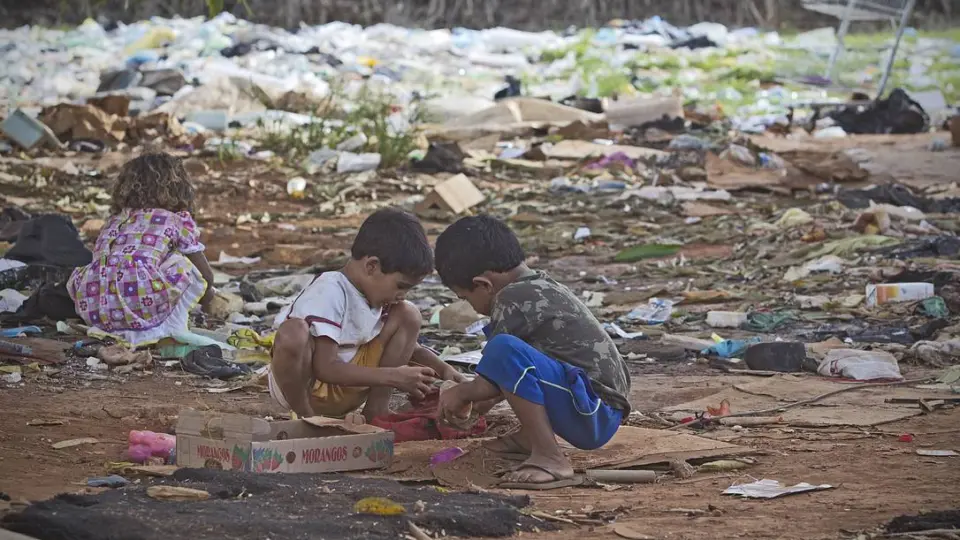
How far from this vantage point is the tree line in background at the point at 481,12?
2133 cm

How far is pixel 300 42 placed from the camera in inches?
702

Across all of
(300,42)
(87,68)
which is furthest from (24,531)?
(300,42)

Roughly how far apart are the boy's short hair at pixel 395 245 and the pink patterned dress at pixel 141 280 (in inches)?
71.8

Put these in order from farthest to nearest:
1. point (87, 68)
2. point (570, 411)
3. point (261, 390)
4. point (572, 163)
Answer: point (87, 68)
point (572, 163)
point (261, 390)
point (570, 411)

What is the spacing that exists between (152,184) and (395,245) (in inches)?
80.9

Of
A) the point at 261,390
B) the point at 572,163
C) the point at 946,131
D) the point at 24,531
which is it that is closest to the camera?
the point at 24,531

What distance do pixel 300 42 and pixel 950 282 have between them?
513 inches

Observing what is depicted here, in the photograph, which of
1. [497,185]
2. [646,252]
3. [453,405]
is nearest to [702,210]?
[646,252]

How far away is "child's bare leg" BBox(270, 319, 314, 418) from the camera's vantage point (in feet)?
12.2

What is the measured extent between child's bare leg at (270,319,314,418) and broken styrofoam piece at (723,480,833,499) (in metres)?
1.33

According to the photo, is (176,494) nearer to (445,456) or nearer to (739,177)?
(445,456)

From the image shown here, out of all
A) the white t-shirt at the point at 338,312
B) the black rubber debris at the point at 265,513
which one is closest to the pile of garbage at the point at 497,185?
the white t-shirt at the point at 338,312

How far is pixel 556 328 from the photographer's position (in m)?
3.51

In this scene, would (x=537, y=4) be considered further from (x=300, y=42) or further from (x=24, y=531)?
(x=24, y=531)
